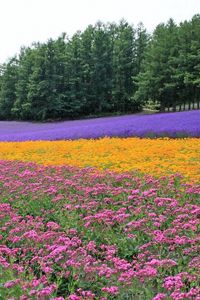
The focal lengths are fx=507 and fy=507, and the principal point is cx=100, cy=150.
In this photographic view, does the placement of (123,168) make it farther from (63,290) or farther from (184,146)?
(63,290)

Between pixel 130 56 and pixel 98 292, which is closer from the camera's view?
pixel 98 292

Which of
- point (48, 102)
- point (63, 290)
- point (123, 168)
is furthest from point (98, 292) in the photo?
point (48, 102)

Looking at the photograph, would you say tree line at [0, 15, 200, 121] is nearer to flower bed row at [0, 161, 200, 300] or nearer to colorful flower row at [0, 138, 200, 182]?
colorful flower row at [0, 138, 200, 182]

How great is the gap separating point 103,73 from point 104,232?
44531mm

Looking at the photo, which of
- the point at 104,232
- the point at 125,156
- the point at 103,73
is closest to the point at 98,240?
the point at 104,232

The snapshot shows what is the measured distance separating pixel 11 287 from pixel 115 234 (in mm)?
2019

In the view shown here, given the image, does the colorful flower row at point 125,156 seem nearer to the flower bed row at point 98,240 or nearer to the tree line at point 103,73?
the flower bed row at point 98,240

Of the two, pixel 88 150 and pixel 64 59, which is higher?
pixel 64 59

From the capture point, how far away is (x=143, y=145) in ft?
45.8

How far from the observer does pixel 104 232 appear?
561cm

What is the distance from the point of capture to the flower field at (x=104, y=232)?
12.8 ft

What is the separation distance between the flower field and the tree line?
30.6m

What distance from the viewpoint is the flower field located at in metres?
3.89

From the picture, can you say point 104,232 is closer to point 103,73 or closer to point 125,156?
point 125,156
